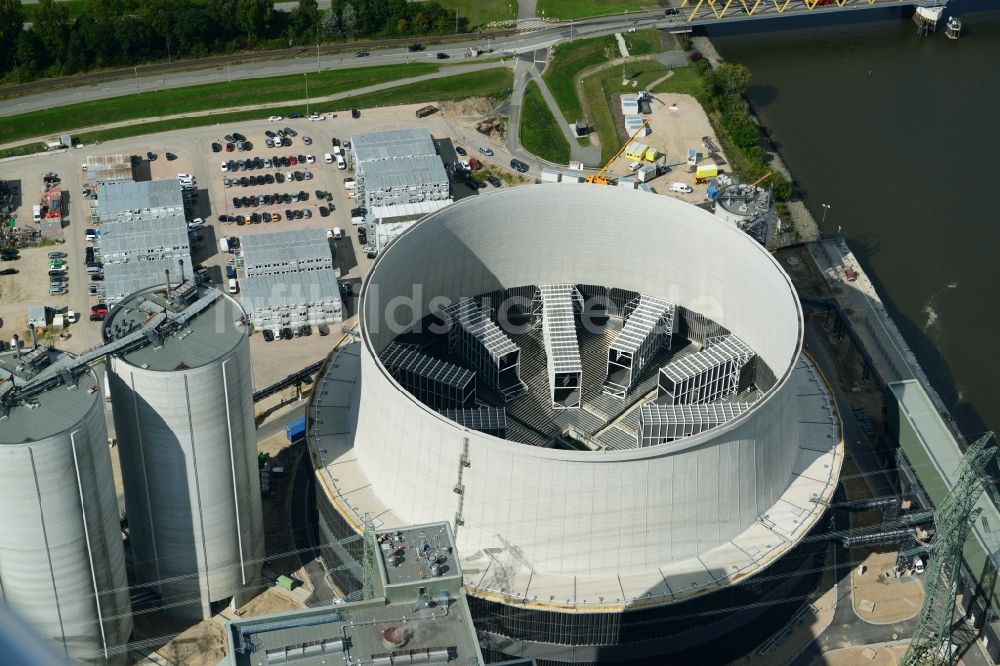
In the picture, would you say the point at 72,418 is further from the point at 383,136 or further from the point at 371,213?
the point at 383,136

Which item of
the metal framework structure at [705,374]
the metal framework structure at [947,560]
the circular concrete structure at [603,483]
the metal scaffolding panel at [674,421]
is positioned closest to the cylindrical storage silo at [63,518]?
the circular concrete structure at [603,483]

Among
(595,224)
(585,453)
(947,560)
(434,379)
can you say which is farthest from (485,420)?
(947,560)

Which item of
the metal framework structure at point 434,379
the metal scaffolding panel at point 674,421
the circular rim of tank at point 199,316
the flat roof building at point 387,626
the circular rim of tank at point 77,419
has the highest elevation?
the circular rim of tank at point 199,316

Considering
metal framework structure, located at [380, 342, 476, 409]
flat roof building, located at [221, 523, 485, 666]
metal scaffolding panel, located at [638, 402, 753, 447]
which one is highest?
flat roof building, located at [221, 523, 485, 666]

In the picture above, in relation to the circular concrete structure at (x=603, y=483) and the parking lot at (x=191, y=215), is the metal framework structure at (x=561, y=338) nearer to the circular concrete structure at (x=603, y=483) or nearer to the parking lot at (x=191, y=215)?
the circular concrete structure at (x=603, y=483)

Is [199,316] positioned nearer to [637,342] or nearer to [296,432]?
[296,432]

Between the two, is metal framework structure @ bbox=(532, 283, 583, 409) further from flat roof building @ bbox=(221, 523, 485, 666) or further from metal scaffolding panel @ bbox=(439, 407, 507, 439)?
flat roof building @ bbox=(221, 523, 485, 666)

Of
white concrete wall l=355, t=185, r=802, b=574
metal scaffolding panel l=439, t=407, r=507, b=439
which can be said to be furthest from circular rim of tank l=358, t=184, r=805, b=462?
metal scaffolding panel l=439, t=407, r=507, b=439
